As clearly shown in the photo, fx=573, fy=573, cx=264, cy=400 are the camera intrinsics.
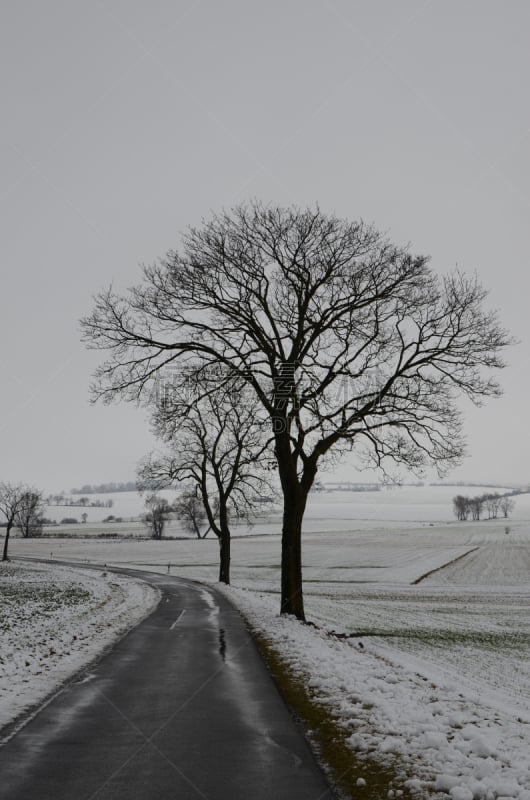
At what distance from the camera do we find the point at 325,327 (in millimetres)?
18391

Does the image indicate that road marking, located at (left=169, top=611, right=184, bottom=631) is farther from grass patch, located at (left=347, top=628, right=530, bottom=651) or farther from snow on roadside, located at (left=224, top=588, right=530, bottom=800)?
snow on roadside, located at (left=224, top=588, right=530, bottom=800)

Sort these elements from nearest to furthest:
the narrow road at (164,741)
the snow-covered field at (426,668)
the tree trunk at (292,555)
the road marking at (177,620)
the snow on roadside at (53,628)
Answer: the narrow road at (164,741), the snow-covered field at (426,668), the snow on roadside at (53,628), the road marking at (177,620), the tree trunk at (292,555)

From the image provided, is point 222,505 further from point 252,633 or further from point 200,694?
point 200,694

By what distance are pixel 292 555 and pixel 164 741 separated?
478 inches

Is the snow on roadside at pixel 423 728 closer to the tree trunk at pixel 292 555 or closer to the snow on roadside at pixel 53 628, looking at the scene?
the snow on roadside at pixel 53 628

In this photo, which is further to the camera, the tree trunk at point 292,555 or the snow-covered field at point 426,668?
the tree trunk at point 292,555

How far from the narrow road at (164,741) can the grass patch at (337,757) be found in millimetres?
169

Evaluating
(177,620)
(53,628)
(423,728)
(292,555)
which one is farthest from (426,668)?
(53,628)

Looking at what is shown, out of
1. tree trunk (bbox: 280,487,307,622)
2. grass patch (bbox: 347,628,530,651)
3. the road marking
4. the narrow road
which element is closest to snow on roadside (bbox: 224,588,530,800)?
the narrow road

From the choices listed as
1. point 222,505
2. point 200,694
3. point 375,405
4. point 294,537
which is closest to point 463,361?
point 375,405

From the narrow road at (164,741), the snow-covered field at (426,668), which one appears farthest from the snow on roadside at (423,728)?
the narrow road at (164,741)

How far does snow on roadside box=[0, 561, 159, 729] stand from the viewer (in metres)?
9.20

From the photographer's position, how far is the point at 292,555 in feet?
60.3

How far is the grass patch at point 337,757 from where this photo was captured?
5195 mm
